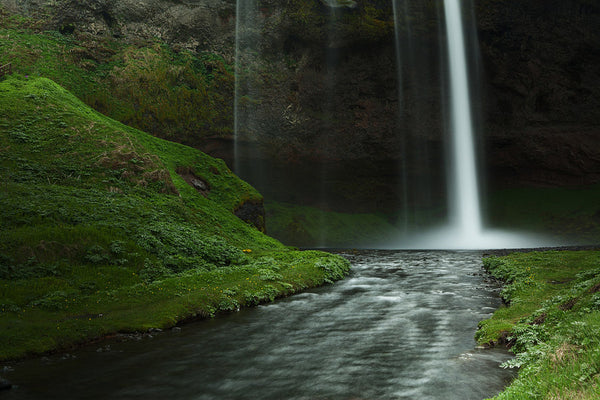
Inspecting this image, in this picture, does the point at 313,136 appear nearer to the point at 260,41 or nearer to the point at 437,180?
the point at 260,41

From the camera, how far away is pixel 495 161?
66.6 metres

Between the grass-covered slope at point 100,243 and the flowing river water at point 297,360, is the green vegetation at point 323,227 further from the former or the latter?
the flowing river water at point 297,360

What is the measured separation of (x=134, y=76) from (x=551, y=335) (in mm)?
55720

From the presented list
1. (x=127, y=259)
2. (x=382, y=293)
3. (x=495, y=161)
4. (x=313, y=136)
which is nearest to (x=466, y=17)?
(x=495, y=161)

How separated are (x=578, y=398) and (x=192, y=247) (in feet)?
63.7

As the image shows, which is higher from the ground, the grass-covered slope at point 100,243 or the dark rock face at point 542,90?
the dark rock face at point 542,90

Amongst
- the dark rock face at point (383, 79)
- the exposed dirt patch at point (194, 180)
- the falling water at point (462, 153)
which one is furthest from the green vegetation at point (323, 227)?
the exposed dirt patch at point (194, 180)

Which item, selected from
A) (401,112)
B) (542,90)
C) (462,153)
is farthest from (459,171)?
(542,90)

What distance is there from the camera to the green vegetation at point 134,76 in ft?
160

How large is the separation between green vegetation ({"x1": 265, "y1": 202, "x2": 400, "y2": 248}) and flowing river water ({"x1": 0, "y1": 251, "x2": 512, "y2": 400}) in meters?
44.5

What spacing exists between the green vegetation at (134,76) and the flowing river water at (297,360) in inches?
1748

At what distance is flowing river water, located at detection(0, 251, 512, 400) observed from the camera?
8727mm

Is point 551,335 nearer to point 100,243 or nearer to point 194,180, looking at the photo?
point 100,243

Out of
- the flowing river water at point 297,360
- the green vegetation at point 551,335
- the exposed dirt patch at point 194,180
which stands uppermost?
the exposed dirt patch at point 194,180
